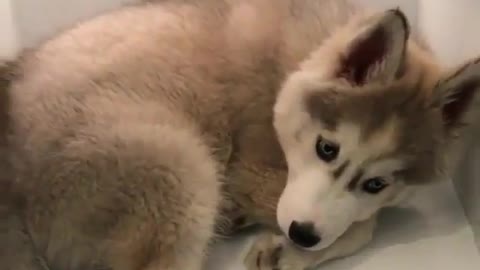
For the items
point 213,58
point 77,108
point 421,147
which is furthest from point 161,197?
point 421,147

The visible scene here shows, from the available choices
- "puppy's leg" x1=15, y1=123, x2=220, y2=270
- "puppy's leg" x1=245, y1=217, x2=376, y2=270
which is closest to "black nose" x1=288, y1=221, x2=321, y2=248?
"puppy's leg" x1=245, y1=217, x2=376, y2=270

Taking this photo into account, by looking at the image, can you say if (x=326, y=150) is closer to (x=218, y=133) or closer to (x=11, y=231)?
(x=218, y=133)

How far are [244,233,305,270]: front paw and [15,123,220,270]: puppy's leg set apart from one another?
0.56 feet

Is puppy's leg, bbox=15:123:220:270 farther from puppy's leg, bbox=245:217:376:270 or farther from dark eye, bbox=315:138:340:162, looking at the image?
dark eye, bbox=315:138:340:162

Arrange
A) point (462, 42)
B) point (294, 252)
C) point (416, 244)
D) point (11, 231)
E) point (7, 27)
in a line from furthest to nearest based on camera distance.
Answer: point (7, 27), point (462, 42), point (416, 244), point (294, 252), point (11, 231)

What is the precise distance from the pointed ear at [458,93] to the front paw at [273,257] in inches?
17.7

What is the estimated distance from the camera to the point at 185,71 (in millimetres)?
2201

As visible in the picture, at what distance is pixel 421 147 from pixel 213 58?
54 centimetres

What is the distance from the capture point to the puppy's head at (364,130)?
77.5 inches

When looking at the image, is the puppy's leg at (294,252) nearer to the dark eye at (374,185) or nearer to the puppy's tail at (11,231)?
the dark eye at (374,185)

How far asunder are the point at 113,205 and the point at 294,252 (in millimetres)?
438

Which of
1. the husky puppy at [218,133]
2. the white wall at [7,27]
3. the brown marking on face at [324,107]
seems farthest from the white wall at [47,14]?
the brown marking on face at [324,107]

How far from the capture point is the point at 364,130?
196 cm

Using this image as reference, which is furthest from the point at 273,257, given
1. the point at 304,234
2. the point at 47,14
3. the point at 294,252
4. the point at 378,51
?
the point at 47,14
